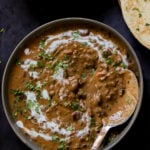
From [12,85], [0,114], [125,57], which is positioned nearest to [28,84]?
[12,85]

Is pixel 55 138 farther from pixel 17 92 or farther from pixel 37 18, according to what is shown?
pixel 37 18

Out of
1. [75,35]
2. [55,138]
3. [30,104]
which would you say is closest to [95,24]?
[75,35]

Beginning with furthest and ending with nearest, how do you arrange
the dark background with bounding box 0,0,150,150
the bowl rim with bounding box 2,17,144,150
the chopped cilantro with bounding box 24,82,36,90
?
1. the dark background with bounding box 0,0,150,150
2. the chopped cilantro with bounding box 24,82,36,90
3. the bowl rim with bounding box 2,17,144,150

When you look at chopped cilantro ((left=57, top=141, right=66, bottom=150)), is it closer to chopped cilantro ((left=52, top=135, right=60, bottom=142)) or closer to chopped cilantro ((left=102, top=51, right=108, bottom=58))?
chopped cilantro ((left=52, top=135, right=60, bottom=142))

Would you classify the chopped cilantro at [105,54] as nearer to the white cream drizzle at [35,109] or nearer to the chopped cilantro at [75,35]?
the chopped cilantro at [75,35]

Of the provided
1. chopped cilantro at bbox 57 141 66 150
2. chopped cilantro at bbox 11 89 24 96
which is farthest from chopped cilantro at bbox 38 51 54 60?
chopped cilantro at bbox 57 141 66 150

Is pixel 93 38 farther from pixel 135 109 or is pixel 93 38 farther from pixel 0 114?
pixel 0 114
